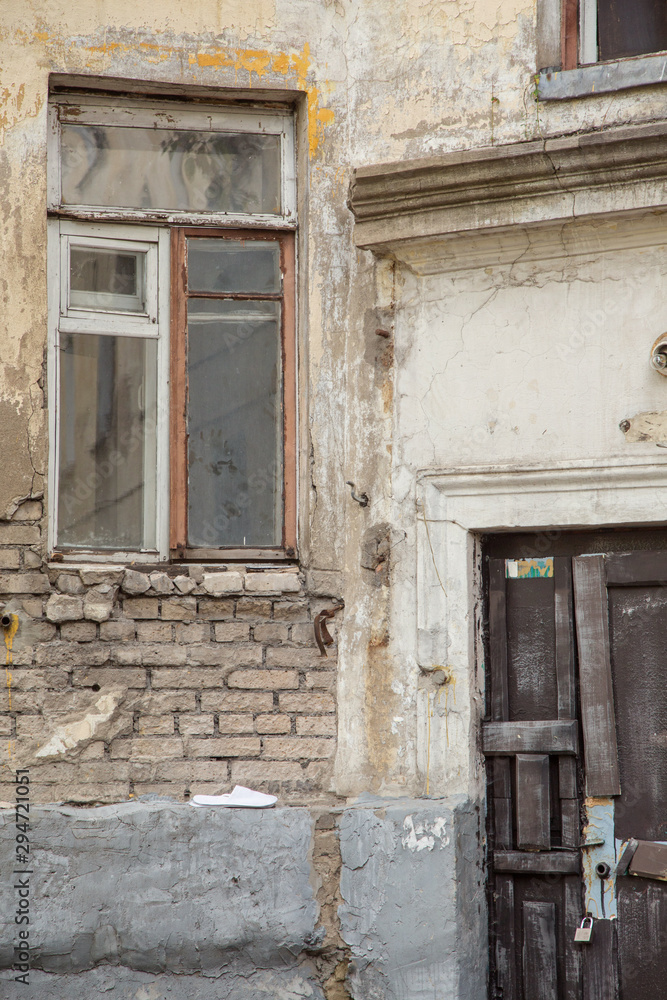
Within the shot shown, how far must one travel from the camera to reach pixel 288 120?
4.60 metres

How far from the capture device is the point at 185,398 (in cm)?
445

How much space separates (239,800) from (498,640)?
123cm

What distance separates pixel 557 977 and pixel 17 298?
137 inches

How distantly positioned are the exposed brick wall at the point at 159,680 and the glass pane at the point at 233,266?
1234mm

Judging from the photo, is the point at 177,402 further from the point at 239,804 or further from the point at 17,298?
the point at 239,804

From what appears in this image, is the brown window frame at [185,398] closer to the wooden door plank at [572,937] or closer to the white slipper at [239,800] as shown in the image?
the white slipper at [239,800]

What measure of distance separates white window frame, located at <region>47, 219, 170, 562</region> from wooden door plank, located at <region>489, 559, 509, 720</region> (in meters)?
1.39

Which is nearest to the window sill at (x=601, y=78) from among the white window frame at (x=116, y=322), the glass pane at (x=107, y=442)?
the white window frame at (x=116, y=322)

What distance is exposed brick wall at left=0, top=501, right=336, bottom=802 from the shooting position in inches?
162

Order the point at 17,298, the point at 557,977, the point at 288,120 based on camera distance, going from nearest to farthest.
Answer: the point at 557,977 → the point at 17,298 → the point at 288,120

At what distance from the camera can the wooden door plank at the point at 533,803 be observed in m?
4.03

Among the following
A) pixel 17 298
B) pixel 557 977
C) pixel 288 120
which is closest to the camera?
pixel 557 977

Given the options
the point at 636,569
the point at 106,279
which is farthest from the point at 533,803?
the point at 106,279

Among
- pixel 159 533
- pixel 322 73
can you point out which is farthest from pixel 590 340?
pixel 159 533
